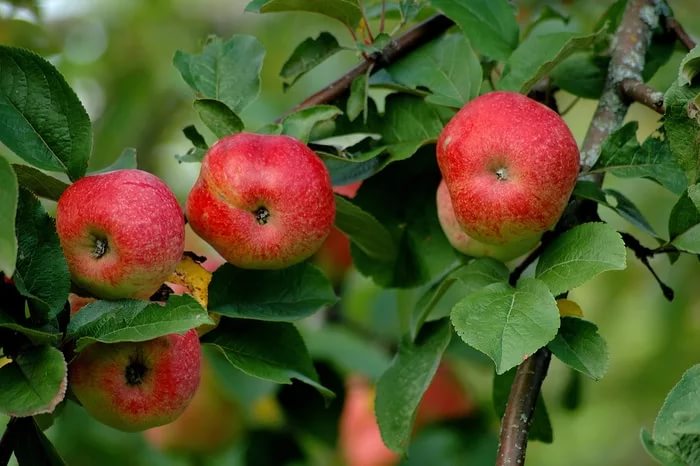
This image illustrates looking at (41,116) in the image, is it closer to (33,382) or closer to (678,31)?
(33,382)

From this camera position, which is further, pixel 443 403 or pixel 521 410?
pixel 443 403

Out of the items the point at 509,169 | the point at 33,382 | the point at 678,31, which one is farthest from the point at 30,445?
the point at 678,31

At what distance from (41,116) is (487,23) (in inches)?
18.7

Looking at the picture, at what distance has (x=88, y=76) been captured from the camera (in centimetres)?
263

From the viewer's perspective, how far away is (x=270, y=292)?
3.45ft

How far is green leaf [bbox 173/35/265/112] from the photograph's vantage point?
1086 mm

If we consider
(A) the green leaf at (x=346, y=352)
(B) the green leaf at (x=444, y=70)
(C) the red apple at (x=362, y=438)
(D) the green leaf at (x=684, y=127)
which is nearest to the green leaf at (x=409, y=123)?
(B) the green leaf at (x=444, y=70)

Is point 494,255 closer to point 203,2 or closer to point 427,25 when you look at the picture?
point 427,25

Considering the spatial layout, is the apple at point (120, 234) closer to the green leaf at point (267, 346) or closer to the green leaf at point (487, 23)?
the green leaf at point (267, 346)

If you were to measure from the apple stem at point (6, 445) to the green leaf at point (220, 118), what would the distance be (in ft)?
1.04

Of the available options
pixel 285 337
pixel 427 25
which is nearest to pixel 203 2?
pixel 427 25

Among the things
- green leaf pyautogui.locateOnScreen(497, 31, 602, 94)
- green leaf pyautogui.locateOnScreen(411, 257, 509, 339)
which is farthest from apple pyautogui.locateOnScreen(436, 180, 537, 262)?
green leaf pyautogui.locateOnScreen(497, 31, 602, 94)

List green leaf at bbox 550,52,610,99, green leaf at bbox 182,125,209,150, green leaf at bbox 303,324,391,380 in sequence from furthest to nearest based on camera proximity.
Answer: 1. green leaf at bbox 303,324,391,380
2. green leaf at bbox 550,52,610,99
3. green leaf at bbox 182,125,209,150

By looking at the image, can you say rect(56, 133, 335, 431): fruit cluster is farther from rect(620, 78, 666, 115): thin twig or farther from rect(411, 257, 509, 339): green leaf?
rect(620, 78, 666, 115): thin twig
